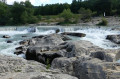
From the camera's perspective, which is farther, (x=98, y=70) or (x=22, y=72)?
(x=98, y=70)

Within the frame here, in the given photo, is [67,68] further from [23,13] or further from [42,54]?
[23,13]

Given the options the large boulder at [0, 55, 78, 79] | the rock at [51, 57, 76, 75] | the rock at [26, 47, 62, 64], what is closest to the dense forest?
the rock at [26, 47, 62, 64]

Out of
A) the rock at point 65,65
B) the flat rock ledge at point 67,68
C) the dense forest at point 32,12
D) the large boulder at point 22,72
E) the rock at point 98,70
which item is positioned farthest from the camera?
the dense forest at point 32,12

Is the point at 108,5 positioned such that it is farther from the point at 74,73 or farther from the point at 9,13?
the point at 74,73

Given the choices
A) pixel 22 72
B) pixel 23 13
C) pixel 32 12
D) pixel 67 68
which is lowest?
pixel 23 13

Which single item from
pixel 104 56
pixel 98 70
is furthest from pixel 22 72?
pixel 104 56

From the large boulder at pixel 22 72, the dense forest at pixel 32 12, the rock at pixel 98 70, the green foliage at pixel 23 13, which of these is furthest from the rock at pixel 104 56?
the green foliage at pixel 23 13

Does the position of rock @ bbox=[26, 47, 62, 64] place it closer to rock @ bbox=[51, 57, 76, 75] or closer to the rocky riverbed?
the rocky riverbed

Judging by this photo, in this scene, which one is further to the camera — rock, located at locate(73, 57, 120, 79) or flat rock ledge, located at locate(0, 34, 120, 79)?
rock, located at locate(73, 57, 120, 79)

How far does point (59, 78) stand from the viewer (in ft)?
13.8

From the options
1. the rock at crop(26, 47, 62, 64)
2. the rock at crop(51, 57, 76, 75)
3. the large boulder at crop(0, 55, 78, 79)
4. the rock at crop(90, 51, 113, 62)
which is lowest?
the rock at crop(26, 47, 62, 64)

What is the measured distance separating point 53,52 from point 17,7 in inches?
2643

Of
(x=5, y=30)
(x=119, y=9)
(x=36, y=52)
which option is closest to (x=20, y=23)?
(x=5, y=30)

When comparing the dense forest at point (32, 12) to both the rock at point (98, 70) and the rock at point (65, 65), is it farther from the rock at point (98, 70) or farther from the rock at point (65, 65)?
the rock at point (98, 70)
